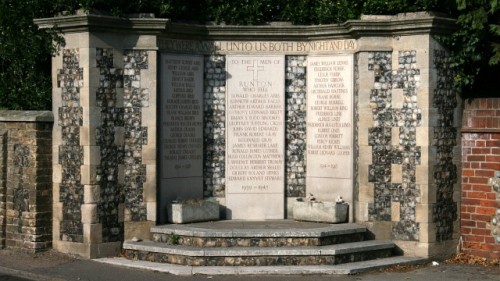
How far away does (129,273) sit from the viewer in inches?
447

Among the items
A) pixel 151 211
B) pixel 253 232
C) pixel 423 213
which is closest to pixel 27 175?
pixel 151 211

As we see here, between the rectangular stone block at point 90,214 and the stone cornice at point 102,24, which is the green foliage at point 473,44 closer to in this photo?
the stone cornice at point 102,24

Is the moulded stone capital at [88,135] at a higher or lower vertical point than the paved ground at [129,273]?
higher

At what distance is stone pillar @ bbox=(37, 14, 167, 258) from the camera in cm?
1233

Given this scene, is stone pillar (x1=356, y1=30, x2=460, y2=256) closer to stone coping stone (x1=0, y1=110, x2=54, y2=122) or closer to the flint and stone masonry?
the flint and stone masonry

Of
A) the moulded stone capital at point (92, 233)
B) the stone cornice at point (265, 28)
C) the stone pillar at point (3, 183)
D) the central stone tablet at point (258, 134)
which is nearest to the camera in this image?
the moulded stone capital at point (92, 233)

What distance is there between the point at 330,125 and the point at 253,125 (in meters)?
1.41

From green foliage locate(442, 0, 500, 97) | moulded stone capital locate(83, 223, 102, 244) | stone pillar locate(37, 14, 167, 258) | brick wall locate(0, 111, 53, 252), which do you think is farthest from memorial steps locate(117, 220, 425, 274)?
green foliage locate(442, 0, 500, 97)

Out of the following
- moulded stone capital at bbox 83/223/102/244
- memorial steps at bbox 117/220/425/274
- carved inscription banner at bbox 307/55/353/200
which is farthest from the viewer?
carved inscription banner at bbox 307/55/353/200

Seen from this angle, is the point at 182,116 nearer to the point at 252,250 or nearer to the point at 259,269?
the point at 252,250

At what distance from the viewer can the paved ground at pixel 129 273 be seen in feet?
36.3

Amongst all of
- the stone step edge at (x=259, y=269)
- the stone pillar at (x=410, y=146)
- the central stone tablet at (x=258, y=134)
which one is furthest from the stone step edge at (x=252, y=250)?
the central stone tablet at (x=258, y=134)

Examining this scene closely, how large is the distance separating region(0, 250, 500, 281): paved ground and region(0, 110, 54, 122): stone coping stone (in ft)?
7.42

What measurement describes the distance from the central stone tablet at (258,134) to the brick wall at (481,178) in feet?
10.7
